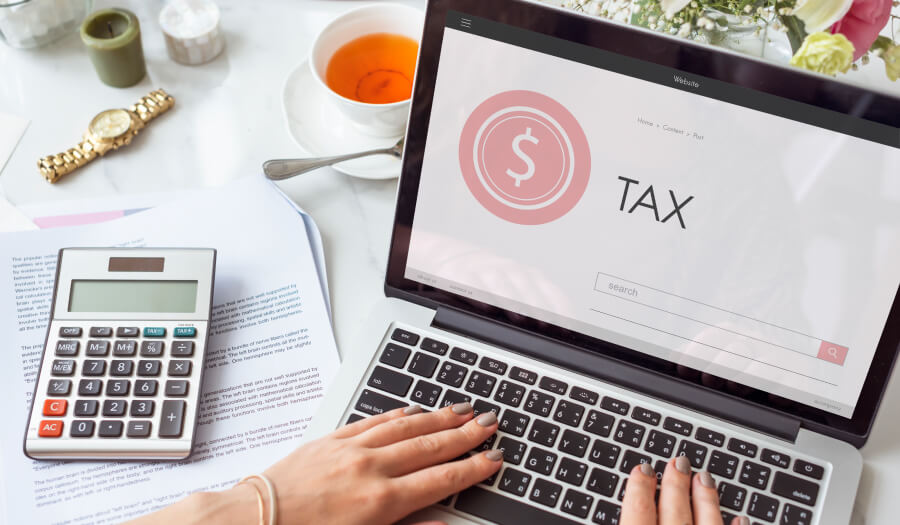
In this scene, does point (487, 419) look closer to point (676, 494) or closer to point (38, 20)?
point (676, 494)

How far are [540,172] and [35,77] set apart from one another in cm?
59

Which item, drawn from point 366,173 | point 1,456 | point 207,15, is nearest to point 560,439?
point 366,173

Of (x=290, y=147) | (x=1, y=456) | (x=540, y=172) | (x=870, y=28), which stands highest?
(x=870, y=28)

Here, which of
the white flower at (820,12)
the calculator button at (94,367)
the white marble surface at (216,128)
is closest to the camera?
the white flower at (820,12)

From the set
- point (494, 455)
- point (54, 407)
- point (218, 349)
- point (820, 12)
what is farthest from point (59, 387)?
point (820, 12)

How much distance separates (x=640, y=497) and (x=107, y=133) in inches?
24.5

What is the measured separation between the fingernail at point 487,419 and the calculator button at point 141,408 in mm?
263

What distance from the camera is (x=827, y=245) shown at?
0.57 m

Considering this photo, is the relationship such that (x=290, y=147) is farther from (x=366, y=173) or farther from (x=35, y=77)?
(x=35, y=77)

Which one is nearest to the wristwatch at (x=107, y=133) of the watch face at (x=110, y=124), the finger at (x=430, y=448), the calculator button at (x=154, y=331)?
the watch face at (x=110, y=124)

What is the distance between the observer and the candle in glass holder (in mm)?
805

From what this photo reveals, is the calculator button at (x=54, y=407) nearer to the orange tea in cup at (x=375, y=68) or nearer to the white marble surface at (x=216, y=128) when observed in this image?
the white marble surface at (x=216, y=128)

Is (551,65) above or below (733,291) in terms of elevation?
above

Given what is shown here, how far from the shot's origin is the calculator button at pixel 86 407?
63 centimetres
